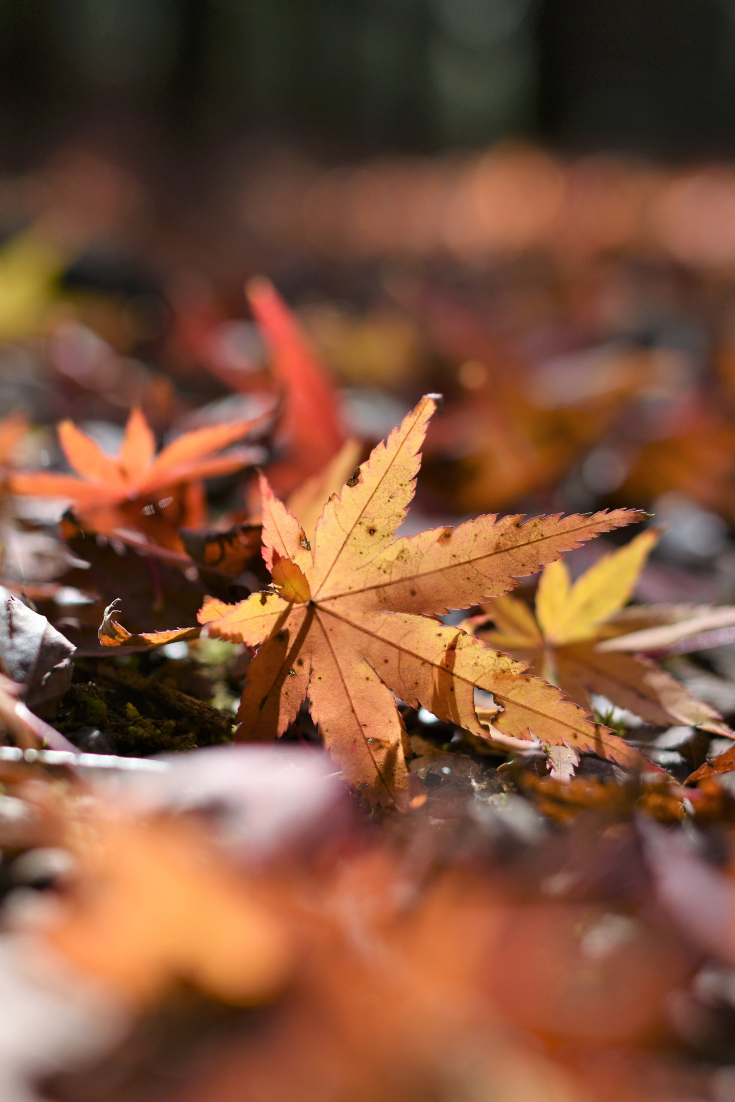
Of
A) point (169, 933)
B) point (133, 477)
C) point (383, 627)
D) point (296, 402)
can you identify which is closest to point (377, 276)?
point (296, 402)

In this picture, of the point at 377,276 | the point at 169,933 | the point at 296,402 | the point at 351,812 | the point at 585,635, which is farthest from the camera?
the point at 377,276

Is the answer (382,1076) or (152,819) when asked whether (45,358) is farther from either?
(382,1076)

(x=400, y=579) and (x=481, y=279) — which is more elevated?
(x=400, y=579)

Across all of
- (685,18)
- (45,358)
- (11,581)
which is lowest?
(45,358)

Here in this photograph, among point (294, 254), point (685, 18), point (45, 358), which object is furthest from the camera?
point (685, 18)

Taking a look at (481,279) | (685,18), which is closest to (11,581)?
(481,279)

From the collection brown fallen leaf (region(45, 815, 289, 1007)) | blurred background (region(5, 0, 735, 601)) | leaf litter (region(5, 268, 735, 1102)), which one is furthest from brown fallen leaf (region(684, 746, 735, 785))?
blurred background (region(5, 0, 735, 601))

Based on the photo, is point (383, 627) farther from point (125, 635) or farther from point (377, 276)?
point (377, 276)

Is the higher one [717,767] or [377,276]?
[717,767]

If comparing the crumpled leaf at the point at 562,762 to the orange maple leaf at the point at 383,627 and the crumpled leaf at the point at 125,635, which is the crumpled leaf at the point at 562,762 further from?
the crumpled leaf at the point at 125,635
